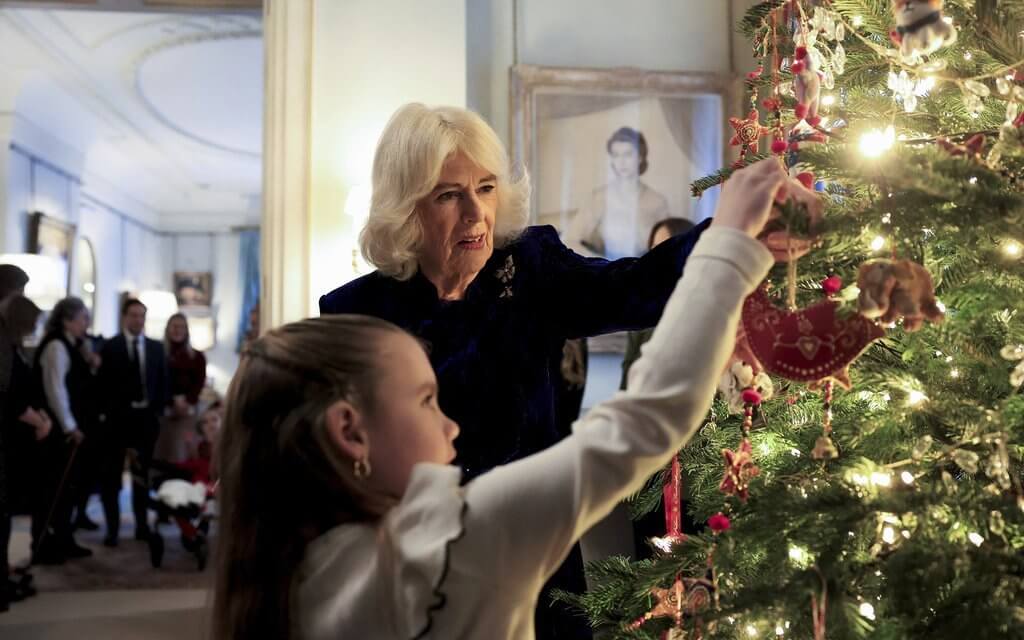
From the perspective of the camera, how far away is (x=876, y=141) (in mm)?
1035

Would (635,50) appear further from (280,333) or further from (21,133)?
(21,133)

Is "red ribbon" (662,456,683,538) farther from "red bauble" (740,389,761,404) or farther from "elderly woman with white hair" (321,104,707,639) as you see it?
"red bauble" (740,389,761,404)

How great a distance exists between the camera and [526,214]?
67.3 inches

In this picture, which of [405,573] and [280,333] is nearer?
[405,573]

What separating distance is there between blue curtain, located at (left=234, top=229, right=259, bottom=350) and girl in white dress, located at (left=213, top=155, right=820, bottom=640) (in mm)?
12987

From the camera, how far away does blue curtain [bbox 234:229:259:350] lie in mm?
13531

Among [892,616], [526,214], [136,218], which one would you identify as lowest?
[892,616]

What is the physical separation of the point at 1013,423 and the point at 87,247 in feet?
35.9

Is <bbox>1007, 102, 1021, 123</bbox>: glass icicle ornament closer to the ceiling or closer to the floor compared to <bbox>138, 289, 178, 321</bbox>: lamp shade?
closer to the ceiling

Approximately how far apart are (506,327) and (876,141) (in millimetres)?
690

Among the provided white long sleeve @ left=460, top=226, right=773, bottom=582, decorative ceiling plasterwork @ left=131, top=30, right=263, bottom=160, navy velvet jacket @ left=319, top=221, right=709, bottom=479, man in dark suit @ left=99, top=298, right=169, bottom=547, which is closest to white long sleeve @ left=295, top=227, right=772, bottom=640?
white long sleeve @ left=460, top=226, right=773, bottom=582

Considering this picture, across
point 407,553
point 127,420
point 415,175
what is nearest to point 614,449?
point 407,553

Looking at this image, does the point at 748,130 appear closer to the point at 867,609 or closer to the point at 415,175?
the point at 415,175

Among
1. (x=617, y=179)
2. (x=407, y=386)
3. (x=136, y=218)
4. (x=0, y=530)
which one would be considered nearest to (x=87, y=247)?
(x=136, y=218)
